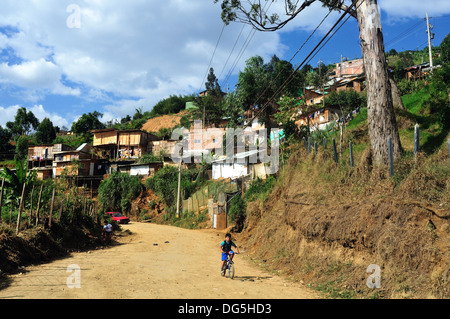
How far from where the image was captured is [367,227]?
8.96 metres

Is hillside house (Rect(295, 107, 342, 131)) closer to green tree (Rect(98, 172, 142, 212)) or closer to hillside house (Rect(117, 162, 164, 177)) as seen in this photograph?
hillside house (Rect(117, 162, 164, 177))

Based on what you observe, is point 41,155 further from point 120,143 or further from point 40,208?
point 40,208

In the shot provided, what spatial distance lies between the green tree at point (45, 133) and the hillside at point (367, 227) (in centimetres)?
7639

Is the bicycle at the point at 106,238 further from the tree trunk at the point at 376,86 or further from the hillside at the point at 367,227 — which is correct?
the tree trunk at the point at 376,86

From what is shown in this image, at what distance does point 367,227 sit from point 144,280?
6759 millimetres

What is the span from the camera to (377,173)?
1091cm

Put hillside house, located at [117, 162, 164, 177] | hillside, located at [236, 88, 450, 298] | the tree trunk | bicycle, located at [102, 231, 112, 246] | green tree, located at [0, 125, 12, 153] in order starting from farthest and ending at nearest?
green tree, located at [0, 125, 12, 153], hillside house, located at [117, 162, 164, 177], bicycle, located at [102, 231, 112, 246], the tree trunk, hillside, located at [236, 88, 450, 298]

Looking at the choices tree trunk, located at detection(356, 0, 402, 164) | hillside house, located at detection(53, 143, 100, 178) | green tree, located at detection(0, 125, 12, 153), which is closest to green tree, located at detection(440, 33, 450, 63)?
tree trunk, located at detection(356, 0, 402, 164)

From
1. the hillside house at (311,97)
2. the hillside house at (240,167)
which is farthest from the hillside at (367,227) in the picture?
the hillside house at (311,97)

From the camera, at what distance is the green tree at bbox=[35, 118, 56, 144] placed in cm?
7631

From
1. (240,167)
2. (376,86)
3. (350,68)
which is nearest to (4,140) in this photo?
(240,167)

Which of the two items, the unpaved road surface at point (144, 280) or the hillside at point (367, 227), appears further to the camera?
the unpaved road surface at point (144, 280)

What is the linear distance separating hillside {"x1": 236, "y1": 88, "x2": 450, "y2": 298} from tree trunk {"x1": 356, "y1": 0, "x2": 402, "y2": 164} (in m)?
0.71

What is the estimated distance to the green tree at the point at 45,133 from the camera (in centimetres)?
7631
